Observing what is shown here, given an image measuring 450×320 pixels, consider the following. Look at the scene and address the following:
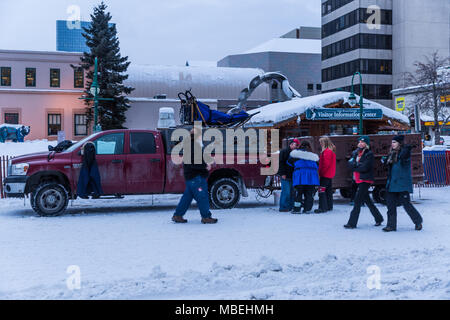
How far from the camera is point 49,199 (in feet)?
38.0

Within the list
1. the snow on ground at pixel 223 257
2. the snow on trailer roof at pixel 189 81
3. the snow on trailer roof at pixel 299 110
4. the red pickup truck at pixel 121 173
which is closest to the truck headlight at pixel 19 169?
the red pickup truck at pixel 121 173

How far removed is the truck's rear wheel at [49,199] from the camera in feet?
37.7

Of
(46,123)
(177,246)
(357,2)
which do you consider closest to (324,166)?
(177,246)

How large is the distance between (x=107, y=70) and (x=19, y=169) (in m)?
33.6

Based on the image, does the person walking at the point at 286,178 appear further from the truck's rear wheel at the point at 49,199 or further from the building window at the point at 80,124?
the building window at the point at 80,124

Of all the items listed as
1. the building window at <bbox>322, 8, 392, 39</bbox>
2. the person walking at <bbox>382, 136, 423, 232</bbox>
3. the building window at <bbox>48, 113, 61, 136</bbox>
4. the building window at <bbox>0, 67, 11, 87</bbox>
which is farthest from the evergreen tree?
the building window at <bbox>322, 8, 392, 39</bbox>

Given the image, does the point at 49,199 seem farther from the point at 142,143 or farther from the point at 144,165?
the point at 142,143

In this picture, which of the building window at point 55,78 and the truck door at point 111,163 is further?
the building window at point 55,78

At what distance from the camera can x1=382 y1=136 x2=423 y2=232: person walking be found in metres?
9.26

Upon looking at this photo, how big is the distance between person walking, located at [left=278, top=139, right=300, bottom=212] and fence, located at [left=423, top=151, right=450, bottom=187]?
7356 mm

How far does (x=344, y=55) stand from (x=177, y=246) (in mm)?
74156

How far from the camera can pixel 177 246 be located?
26.5 feet
